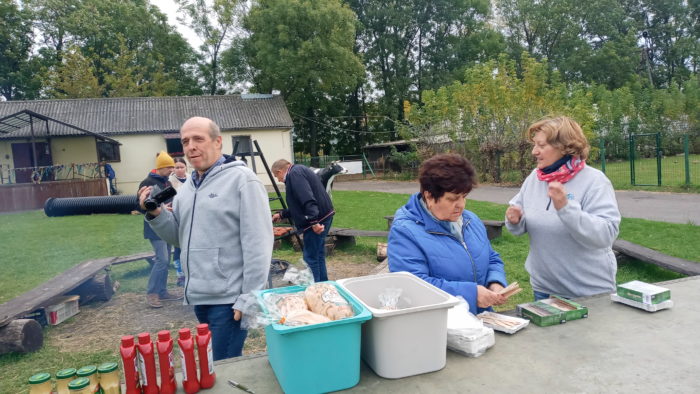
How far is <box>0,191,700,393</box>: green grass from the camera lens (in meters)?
4.10

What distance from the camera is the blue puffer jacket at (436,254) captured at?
6.62 ft

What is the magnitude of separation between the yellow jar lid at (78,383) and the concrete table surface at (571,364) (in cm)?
39

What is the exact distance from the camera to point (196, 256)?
241cm

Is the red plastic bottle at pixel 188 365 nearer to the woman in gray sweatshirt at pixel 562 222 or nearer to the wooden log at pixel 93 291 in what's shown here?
the woman in gray sweatshirt at pixel 562 222

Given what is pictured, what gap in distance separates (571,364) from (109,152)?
25199 mm

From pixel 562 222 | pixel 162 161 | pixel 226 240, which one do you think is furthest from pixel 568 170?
pixel 162 161

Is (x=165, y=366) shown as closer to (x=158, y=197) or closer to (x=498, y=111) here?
(x=158, y=197)

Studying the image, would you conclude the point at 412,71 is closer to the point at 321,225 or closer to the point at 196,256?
the point at 321,225

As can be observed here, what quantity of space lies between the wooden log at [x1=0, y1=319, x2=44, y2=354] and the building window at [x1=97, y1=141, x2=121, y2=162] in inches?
820

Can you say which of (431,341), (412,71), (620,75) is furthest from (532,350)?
(620,75)

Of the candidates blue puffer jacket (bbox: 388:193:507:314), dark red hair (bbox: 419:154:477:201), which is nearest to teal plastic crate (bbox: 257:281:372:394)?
blue puffer jacket (bbox: 388:193:507:314)

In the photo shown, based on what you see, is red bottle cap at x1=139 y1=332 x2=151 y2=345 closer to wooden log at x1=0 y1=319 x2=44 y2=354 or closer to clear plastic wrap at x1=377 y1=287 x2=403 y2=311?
clear plastic wrap at x1=377 y1=287 x2=403 y2=311

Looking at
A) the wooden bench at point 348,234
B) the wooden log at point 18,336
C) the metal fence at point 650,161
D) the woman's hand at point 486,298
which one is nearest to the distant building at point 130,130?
the wooden bench at point 348,234

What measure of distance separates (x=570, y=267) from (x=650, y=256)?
12.2ft
